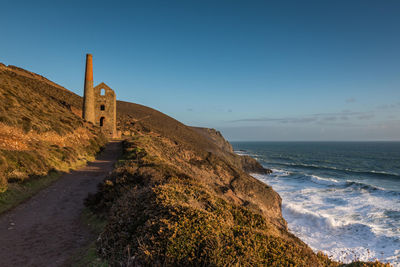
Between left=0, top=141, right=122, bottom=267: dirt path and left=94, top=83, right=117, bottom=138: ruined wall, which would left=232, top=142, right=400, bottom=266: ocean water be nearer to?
left=0, top=141, right=122, bottom=267: dirt path

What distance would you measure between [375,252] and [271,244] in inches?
704

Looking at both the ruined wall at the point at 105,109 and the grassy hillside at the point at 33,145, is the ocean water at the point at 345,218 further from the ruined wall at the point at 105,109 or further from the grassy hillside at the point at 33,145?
the ruined wall at the point at 105,109

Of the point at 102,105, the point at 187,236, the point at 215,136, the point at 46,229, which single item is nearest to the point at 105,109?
the point at 102,105

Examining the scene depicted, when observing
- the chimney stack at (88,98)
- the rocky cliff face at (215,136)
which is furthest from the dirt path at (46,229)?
the rocky cliff face at (215,136)

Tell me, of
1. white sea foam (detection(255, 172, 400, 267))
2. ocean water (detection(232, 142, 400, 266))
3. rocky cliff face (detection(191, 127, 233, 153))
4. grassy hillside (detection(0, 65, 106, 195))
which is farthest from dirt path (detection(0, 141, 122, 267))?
rocky cliff face (detection(191, 127, 233, 153))

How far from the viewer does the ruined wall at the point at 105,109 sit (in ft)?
109

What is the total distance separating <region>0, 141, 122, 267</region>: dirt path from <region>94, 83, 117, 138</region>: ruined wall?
2367cm

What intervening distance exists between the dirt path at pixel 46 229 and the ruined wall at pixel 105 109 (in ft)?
77.6

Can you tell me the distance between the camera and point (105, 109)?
33594mm

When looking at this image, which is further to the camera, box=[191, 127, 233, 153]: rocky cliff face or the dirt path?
box=[191, 127, 233, 153]: rocky cliff face

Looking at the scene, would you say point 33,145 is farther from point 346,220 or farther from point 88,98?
point 346,220

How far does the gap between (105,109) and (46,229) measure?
2944 centimetres

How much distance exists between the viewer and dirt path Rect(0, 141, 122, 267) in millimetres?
5375

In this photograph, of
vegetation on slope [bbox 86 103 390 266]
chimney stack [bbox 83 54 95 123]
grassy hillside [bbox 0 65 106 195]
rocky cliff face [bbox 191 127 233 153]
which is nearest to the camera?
vegetation on slope [bbox 86 103 390 266]
